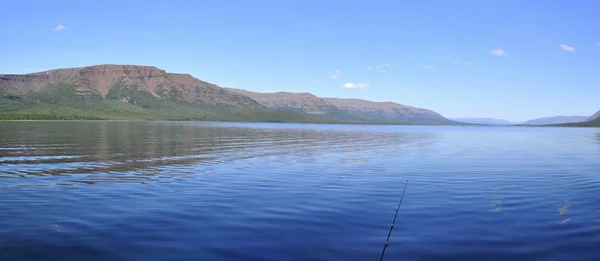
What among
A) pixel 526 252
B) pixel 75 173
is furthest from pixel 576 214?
pixel 75 173

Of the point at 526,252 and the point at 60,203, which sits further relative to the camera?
the point at 60,203

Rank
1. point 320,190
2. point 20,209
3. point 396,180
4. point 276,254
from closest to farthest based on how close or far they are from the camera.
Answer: point 276,254, point 20,209, point 320,190, point 396,180

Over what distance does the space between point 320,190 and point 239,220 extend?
7.07 meters

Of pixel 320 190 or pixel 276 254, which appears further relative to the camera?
pixel 320 190

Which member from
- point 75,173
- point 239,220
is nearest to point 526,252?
point 239,220

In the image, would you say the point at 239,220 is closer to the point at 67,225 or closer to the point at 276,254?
the point at 276,254

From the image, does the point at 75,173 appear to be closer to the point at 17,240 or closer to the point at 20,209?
the point at 20,209

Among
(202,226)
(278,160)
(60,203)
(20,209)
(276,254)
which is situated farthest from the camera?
(278,160)

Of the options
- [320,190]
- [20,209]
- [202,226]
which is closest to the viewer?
[202,226]

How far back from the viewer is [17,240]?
11.6 m

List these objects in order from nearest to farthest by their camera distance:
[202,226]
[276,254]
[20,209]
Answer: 1. [276,254]
2. [202,226]
3. [20,209]

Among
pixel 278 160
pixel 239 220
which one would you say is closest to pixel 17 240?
pixel 239 220

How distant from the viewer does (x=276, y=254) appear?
1063 cm

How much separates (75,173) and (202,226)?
619 inches
